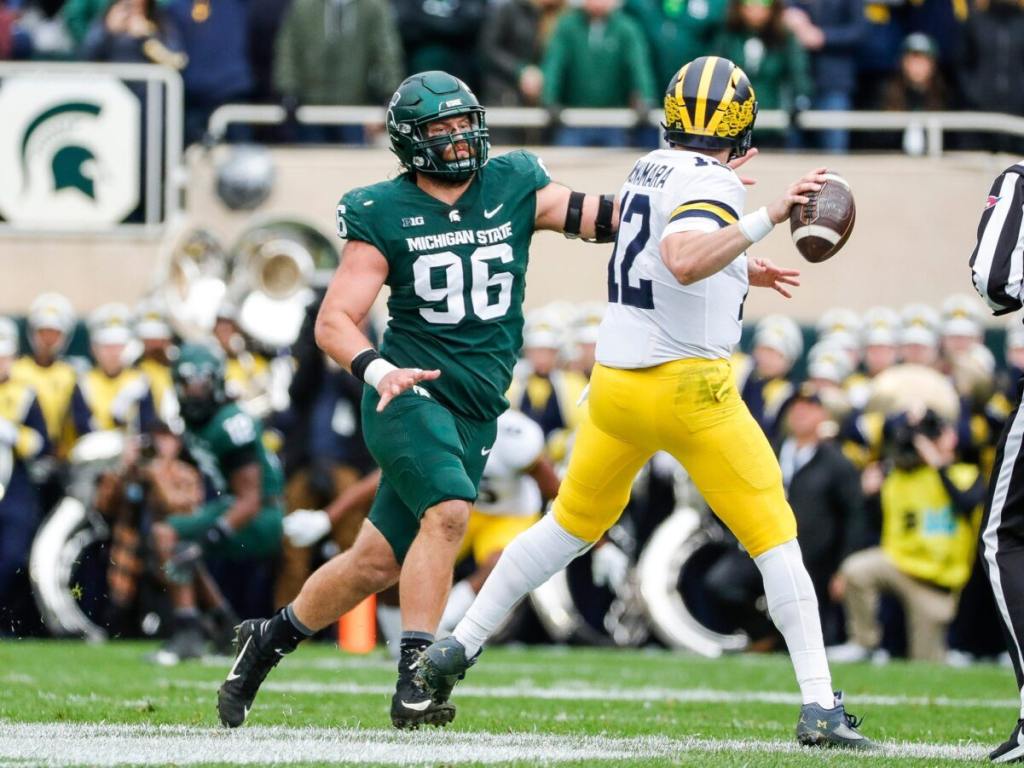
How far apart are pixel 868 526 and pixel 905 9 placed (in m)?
5.19

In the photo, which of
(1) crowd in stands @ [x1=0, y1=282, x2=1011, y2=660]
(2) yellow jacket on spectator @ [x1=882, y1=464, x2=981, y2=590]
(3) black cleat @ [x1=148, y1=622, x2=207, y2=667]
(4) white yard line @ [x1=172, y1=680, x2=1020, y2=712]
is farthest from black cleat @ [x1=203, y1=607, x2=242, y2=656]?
(2) yellow jacket on spectator @ [x1=882, y1=464, x2=981, y2=590]

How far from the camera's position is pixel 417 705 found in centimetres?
629

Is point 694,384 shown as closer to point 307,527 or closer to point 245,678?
point 245,678

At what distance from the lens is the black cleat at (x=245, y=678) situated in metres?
6.59

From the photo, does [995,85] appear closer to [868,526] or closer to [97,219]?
[868,526]

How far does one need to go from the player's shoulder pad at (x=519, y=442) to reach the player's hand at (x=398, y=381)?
4.19m

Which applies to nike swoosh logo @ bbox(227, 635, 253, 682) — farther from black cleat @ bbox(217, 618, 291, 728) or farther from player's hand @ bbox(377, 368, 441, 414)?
player's hand @ bbox(377, 368, 441, 414)

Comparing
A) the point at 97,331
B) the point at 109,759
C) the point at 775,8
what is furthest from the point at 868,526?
the point at 109,759

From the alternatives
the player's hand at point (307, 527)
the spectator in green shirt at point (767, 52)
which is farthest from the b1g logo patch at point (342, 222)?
the spectator in green shirt at point (767, 52)

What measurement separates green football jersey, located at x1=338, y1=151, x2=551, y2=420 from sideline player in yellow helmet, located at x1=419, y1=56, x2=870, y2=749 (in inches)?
14.8

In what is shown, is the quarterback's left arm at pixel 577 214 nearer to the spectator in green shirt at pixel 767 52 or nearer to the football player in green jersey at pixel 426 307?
the football player in green jersey at pixel 426 307

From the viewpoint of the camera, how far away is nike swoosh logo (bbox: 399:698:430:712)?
248 inches

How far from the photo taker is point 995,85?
622 inches

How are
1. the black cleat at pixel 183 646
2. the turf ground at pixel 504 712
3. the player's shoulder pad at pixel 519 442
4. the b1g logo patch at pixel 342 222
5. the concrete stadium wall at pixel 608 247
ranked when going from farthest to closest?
the concrete stadium wall at pixel 608 247, the black cleat at pixel 183 646, the player's shoulder pad at pixel 519 442, the b1g logo patch at pixel 342 222, the turf ground at pixel 504 712
